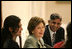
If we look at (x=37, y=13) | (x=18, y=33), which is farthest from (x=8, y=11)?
(x=18, y=33)

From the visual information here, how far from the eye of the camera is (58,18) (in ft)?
11.3

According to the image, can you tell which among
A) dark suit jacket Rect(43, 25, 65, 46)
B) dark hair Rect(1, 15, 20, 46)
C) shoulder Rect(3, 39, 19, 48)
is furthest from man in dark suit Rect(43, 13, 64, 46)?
shoulder Rect(3, 39, 19, 48)

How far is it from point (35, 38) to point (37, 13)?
7.22 ft

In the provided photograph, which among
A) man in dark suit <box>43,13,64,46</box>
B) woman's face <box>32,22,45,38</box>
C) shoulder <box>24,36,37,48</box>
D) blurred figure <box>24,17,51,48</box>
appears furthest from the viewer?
man in dark suit <box>43,13,64,46</box>

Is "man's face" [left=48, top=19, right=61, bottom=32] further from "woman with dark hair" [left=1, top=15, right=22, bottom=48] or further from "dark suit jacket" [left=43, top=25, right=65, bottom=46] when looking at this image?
"woman with dark hair" [left=1, top=15, right=22, bottom=48]

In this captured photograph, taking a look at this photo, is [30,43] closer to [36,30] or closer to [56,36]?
[36,30]

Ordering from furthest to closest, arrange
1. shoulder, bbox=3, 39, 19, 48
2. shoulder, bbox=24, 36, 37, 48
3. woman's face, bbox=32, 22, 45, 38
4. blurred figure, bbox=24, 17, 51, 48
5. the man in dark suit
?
the man in dark suit → woman's face, bbox=32, 22, 45, 38 → blurred figure, bbox=24, 17, 51, 48 → shoulder, bbox=24, 36, 37, 48 → shoulder, bbox=3, 39, 19, 48

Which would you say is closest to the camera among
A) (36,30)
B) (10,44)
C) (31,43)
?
(10,44)

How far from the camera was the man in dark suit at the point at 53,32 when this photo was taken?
3453 millimetres

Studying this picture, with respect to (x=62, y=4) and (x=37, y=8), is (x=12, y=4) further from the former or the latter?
(x=62, y=4)

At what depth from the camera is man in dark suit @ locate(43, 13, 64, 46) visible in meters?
3.45

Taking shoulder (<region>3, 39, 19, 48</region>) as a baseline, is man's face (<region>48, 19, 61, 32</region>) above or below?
above

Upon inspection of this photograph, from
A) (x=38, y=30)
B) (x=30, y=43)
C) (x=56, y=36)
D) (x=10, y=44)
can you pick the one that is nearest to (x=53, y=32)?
(x=56, y=36)

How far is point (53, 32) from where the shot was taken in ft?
11.6
